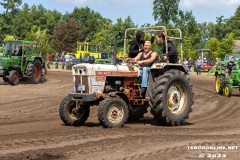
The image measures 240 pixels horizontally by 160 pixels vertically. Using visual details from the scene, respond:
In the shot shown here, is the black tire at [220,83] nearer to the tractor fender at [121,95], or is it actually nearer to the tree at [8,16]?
the tractor fender at [121,95]

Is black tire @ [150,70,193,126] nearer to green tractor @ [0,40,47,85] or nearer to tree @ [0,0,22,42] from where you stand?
green tractor @ [0,40,47,85]

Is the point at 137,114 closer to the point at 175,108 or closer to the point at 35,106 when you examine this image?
the point at 175,108

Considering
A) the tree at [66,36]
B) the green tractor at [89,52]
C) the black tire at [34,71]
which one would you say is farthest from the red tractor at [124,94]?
the tree at [66,36]

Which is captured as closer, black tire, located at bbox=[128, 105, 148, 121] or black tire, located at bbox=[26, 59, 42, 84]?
black tire, located at bbox=[128, 105, 148, 121]

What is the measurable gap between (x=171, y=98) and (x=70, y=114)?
2248 mm

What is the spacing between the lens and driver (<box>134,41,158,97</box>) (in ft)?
29.4

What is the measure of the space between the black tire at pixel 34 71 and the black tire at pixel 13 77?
0.64 meters

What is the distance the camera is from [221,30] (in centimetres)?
9994

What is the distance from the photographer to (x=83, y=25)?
99.9 meters

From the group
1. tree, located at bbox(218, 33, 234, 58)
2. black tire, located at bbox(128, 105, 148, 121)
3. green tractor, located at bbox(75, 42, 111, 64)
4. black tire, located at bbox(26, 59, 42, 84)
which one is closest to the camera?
black tire, located at bbox(128, 105, 148, 121)

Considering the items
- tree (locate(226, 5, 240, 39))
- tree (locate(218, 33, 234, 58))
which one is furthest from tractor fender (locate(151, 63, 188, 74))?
tree (locate(226, 5, 240, 39))

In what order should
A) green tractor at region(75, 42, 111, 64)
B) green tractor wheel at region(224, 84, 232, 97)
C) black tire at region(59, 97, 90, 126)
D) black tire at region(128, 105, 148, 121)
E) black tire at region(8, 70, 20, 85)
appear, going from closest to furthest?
black tire at region(59, 97, 90, 126), black tire at region(128, 105, 148, 121), green tractor wheel at region(224, 84, 232, 97), black tire at region(8, 70, 20, 85), green tractor at region(75, 42, 111, 64)

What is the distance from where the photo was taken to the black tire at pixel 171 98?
8.90 metres

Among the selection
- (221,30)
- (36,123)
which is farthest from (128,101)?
(221,30)
